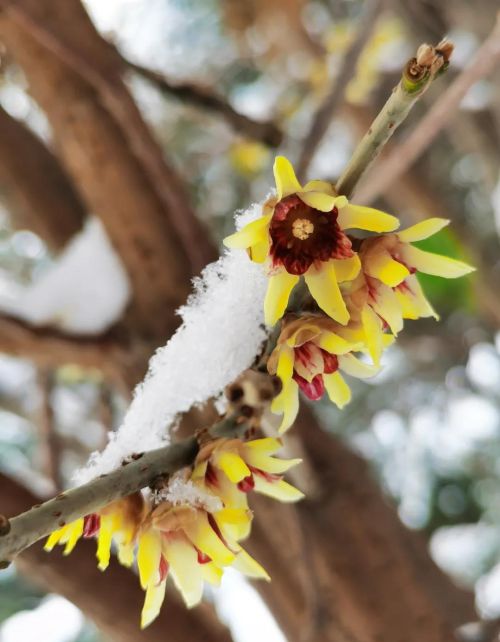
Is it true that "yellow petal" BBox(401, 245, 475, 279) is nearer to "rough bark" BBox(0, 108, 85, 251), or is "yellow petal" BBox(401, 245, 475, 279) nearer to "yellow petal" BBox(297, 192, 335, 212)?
"yellow petal" BBox(297, 192, 335, 212)

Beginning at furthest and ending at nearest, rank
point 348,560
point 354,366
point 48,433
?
1. point 48,433
2. point 348,560
3. point 354,366

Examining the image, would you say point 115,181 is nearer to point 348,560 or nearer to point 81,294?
point 81,294

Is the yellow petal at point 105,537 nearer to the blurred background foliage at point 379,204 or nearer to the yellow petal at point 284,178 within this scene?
the yellow petal at point 284,178

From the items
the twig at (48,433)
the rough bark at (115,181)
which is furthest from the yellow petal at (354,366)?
the twig at (48,433)

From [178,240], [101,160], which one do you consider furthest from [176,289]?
[101,160]

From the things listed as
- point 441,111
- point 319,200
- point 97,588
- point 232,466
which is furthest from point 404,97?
point 97,588

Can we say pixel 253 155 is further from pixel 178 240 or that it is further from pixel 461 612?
pixel 461 612

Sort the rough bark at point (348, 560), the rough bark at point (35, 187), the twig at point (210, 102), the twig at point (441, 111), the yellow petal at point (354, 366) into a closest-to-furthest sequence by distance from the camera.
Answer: the yellow petal at point (354, 366), the twig at point (441, 111), the rough bark at point (348, 560), the twig at point (210, 102), the rough bark at point (35, 187)
